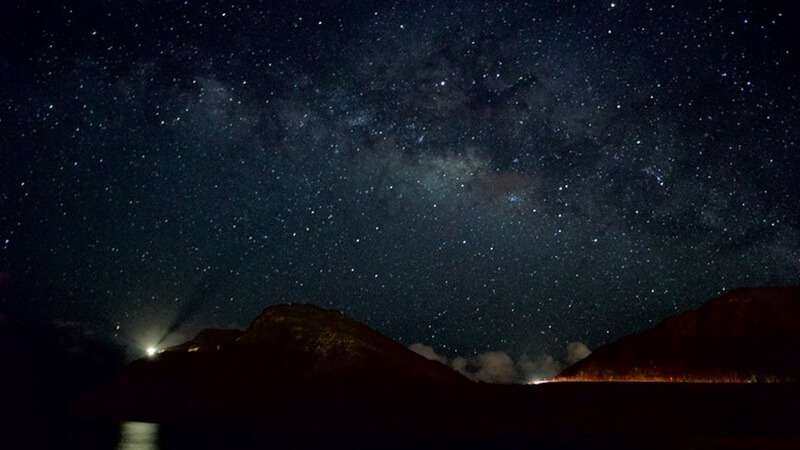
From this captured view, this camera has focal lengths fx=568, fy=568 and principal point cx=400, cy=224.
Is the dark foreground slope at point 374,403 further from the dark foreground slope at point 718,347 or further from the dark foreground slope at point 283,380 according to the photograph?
the dark foreground slope at point 718,347

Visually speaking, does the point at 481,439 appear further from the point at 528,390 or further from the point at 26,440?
the point at 26,440

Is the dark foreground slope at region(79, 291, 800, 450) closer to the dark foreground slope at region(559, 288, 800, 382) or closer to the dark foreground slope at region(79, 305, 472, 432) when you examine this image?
the dark foreground slope at region(79, 305, 472, 432)

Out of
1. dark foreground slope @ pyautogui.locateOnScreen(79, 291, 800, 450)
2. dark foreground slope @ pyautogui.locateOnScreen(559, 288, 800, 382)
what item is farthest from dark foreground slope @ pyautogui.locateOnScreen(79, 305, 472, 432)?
dark foreground slope @ pyautogui.locateOnScreen(559, 288, 800, 382)

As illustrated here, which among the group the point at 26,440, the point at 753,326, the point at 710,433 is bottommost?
the point at 710,433

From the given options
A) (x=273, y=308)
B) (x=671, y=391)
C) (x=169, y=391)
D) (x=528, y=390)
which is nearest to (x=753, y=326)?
(x=671, y=391)

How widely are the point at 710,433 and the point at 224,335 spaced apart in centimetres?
13356

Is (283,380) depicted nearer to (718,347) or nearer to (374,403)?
(374,403)

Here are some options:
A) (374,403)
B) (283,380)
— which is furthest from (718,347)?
(283,380)

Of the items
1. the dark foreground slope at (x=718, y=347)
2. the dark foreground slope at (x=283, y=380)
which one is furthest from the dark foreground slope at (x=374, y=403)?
the dark foreground slope at (x=718, y=347)

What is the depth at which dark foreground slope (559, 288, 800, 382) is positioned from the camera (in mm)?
102250

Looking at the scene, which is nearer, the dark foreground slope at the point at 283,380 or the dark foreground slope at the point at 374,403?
the dark foreground slope at the point at 374,403

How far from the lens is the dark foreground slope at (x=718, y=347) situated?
102 m

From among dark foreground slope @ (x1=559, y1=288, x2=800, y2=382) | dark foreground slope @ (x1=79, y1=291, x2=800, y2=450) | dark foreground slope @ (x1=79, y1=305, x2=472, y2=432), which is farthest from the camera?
dark foreground slope @ (x1=79, y1=305, x2=472, y2=432)

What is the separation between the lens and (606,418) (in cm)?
7894
